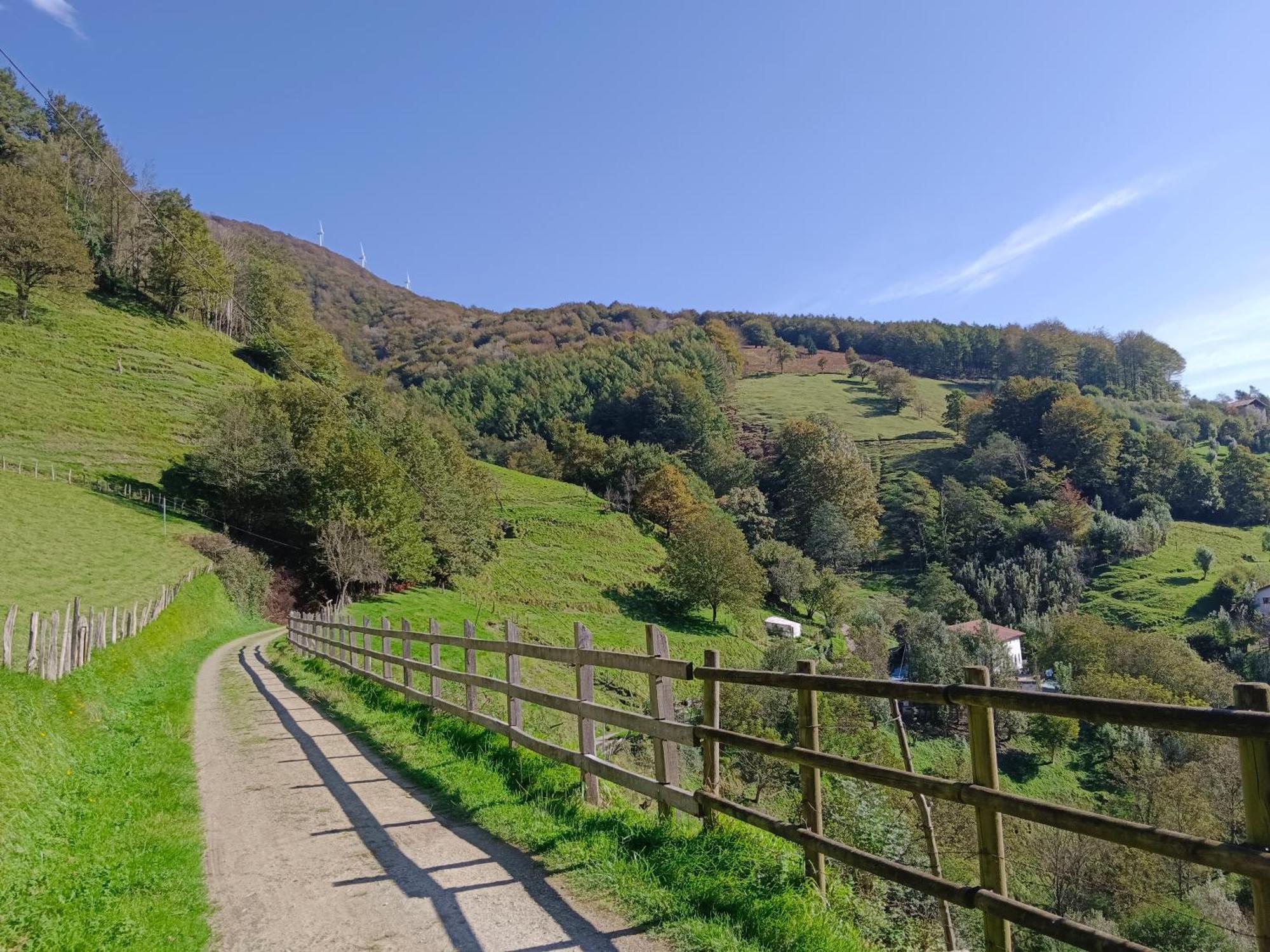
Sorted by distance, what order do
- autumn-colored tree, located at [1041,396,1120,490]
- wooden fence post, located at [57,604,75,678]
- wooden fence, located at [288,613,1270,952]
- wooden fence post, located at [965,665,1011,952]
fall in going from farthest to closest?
autumn-colored tree, located at [1041,396,1120,490]
wooden fence post, located at [57,604,75,678]
wooden fence post, located at [965,665,1011,952]
wooden fence, located at [288,613,1270,952]

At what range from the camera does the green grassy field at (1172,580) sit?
6378cm

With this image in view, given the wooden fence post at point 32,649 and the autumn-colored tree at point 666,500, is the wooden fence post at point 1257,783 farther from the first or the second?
the autumn-colored tree at point 666,500

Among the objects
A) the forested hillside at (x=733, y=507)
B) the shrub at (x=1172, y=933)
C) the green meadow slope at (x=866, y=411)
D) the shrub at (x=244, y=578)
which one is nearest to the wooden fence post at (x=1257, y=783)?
the forested hillside at (x=733, y=507)

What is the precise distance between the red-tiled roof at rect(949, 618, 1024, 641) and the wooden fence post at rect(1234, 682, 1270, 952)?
5717 cm

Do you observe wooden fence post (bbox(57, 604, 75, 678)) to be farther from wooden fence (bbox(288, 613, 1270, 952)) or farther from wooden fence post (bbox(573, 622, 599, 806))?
wooden fence post (bbox(573, 622, 599, 806))

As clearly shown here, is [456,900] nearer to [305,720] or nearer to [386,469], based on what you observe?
[305,720]

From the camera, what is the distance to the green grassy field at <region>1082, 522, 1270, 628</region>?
209 ft

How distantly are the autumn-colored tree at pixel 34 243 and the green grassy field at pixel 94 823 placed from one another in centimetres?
7609

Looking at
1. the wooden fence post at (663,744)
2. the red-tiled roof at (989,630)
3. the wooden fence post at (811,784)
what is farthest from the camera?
the red-tiled roof at (989,630)

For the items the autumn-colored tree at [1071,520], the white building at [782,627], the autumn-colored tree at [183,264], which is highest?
the autumn-colored tree at [183,264]

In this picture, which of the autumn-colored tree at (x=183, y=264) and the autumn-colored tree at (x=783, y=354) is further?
the autumn-colored tree at (x=783, y=354)

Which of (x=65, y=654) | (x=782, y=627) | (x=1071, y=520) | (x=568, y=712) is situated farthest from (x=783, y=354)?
(x=568, y=712)

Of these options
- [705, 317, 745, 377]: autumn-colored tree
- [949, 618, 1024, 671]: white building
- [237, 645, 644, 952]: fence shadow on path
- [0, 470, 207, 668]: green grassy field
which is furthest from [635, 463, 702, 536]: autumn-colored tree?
[705, 317, 745, 377]: autumn-colored tree

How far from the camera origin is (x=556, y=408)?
13525cm
